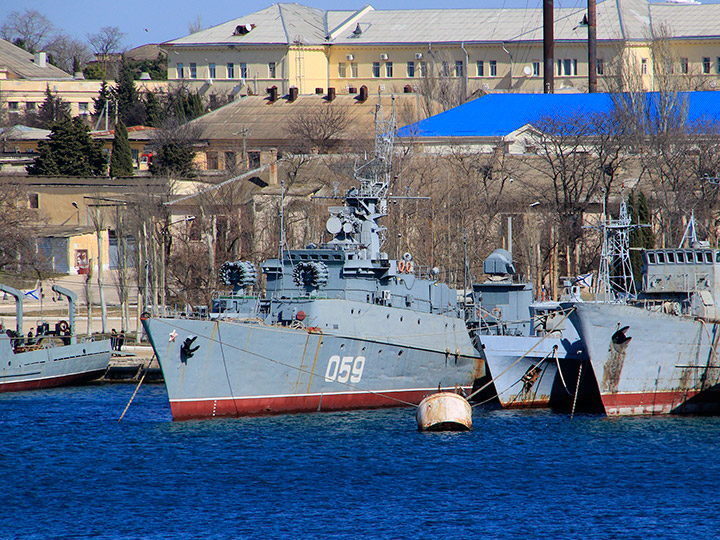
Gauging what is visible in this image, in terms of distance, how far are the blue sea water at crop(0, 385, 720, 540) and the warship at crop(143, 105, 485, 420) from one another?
0.84 metres

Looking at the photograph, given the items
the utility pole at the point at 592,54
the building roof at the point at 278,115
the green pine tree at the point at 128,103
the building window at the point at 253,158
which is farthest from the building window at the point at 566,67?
the green pine tree at the point at 128,103

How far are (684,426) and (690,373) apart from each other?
1956 millimetres

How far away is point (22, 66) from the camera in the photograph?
123 metres

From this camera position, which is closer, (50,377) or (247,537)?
(247,537)

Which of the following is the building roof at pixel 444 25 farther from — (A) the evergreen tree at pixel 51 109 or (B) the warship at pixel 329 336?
(B) the warship at pixel 329 336

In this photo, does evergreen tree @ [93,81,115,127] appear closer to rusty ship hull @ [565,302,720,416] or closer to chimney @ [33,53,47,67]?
chimney @ [33,53,47,67]

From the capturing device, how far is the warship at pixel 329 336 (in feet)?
109

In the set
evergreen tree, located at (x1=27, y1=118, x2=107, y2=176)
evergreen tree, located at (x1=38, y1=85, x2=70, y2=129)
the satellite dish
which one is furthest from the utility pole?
evergreen tree, located at (x1=38, y1=85, x2=70, y2=129)

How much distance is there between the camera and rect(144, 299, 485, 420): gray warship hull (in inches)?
1298

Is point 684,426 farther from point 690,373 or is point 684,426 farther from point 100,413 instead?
point 100,413

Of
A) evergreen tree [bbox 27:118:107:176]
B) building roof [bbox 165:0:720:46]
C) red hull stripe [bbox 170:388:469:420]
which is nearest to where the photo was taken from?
red hull stripe [bbox 170:388:469:420]

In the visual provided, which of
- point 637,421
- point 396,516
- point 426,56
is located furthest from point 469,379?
point 426,56

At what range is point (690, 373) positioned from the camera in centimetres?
3431

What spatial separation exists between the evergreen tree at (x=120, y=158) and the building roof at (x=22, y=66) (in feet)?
140
